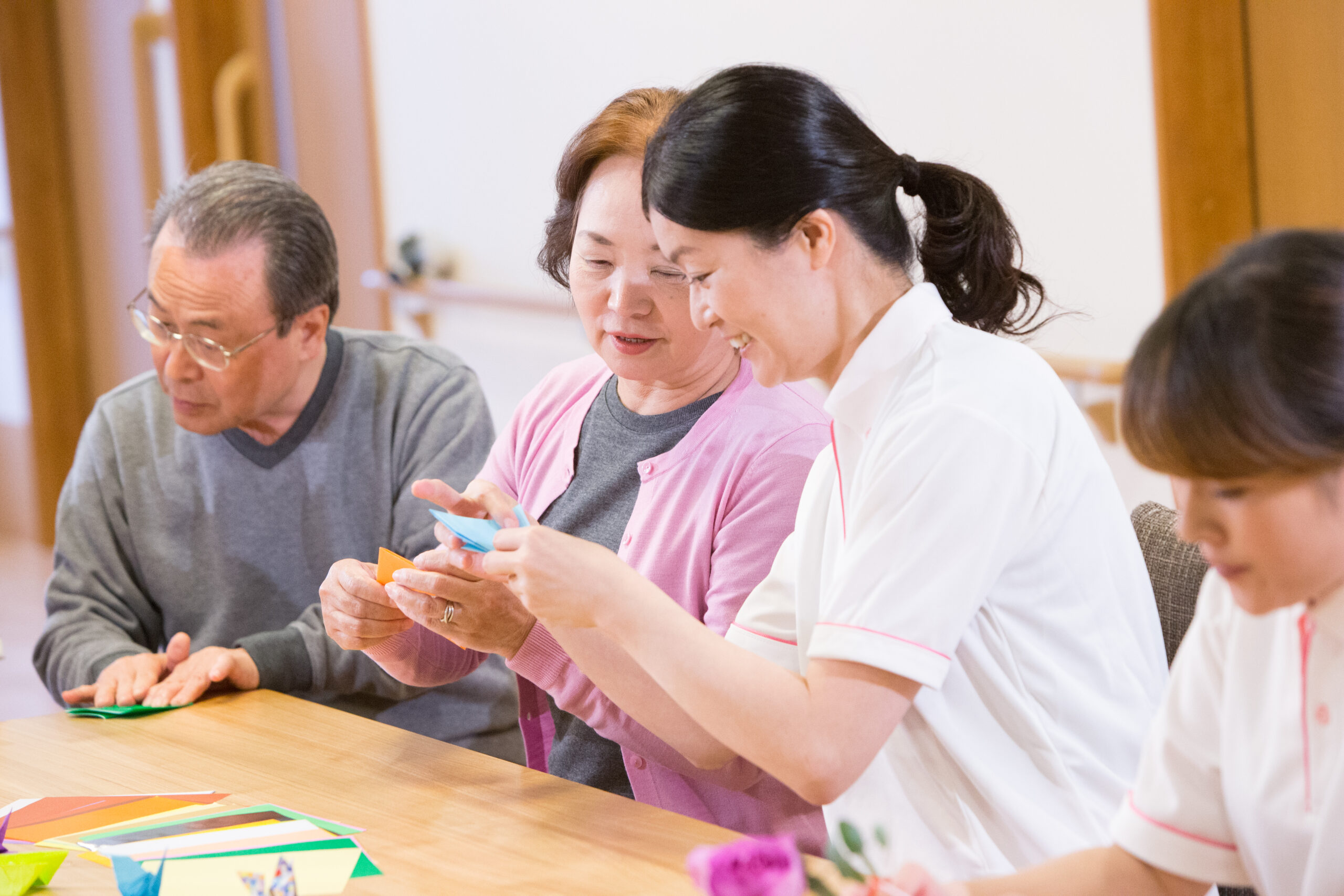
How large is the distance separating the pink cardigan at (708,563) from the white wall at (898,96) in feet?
3.49

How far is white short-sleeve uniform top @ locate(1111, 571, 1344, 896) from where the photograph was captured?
858 mm

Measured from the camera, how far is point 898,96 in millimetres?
2727

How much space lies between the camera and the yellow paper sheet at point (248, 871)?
3.59 feet

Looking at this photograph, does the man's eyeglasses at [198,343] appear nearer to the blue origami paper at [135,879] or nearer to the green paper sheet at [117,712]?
the green paper sheet at [117,712]

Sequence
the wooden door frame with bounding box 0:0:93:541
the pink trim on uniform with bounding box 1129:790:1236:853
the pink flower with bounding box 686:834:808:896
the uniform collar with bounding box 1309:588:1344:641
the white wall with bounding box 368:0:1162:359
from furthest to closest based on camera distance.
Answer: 1. the wooden door frame with bounding box 0:0:93:541
2. the white wall with bounding box 368:0:1162:359
3. the pink trim on uniform with bounding box 1129:790:1236:853
4. the uniform collar with bounding box 1309:588:1344:641
5. the pink flower with bounding box 686:834:808:896

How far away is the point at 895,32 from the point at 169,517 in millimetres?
1719

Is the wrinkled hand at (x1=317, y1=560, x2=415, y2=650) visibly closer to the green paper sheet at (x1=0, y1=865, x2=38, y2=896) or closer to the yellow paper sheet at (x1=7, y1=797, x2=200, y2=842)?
the yellow paper sheet at (x1=7, y1=797, x2=200, y2=842)

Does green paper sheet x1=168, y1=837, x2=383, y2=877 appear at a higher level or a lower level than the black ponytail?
lower

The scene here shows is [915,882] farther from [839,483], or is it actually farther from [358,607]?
[358,607]

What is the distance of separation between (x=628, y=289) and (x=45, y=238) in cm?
457

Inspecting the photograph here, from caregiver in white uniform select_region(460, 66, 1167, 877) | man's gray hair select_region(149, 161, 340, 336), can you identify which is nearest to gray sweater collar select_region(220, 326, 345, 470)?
man's gray hair select_region(149, 161, 340, 336)

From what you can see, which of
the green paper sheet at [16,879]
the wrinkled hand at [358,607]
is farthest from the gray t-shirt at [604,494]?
the green paper sheet at [16,879]

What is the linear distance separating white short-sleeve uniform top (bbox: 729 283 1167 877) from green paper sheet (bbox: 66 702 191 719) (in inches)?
37.4

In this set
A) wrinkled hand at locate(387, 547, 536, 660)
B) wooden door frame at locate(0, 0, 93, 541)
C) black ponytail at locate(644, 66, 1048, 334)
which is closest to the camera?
black ponytail at locate(644, 66, 1048, 334)
